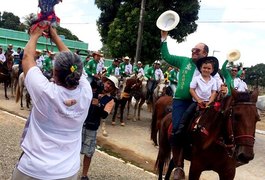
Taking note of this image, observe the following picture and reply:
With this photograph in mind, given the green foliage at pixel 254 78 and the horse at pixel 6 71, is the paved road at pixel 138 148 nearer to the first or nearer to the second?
the green foliage at pixel 254 78

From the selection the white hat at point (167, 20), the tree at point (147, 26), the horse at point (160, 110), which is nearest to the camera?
the white hat at point (167, 20)

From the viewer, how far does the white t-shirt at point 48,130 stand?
2.79m

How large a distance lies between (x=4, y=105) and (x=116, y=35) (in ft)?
36.1

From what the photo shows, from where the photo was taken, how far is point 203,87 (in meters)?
5.86

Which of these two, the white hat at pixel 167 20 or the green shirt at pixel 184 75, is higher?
the white hat at pixel 167 20

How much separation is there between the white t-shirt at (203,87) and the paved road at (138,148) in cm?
223

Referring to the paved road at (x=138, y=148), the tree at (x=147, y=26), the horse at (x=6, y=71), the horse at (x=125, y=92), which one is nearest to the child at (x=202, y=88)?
the paved road at (x=138, y=148)

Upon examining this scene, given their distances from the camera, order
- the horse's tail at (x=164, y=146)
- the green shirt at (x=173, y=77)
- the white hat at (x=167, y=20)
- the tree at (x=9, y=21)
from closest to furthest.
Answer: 1. the white hat at (x=167, y=20)
2. the horse's tail at (x=164, y=146)
3. the green shirt at (x=173, y=77)
4. the tree at (x=9, y=21)

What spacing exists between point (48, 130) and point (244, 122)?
2877 millimetres

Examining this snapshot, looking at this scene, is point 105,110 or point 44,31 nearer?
point 44,31

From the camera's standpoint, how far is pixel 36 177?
2.81m

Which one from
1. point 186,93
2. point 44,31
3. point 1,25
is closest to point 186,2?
point 186,93

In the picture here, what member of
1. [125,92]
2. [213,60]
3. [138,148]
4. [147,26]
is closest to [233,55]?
[213,60]

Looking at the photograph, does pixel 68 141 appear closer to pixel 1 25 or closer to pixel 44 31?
pixel 44 31
